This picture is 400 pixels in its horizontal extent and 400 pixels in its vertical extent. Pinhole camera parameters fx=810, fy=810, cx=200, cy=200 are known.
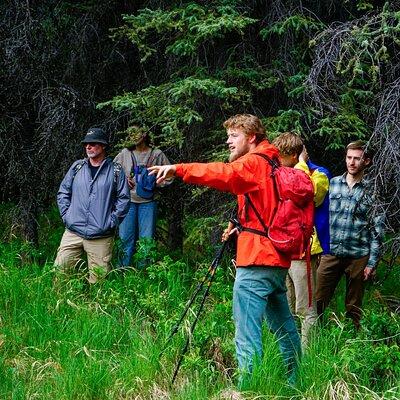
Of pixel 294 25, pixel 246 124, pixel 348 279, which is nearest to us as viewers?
pixel 246 124

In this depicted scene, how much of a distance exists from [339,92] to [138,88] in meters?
3.04

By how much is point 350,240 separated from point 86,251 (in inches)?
109

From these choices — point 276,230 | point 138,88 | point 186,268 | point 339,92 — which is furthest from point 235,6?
point 276,230

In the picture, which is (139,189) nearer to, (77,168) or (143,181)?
(143,181)

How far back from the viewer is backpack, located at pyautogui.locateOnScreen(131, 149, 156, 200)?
924 cm

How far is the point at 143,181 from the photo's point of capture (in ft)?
30.4

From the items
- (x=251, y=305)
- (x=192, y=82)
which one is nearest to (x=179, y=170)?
(x=251, y=305)

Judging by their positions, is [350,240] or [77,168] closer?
[350,240]

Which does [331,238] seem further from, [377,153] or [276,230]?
[276,230]

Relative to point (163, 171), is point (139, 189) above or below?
below

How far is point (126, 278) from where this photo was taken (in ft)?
26.4

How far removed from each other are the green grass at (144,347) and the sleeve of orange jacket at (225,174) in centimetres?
123

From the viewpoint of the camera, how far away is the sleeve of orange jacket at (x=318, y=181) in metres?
6.74

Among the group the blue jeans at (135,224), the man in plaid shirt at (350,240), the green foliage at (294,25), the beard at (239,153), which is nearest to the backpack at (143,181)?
the blue jeans at (135,224)
